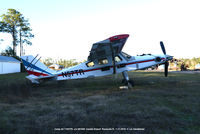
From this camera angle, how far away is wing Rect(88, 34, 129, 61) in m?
6.43

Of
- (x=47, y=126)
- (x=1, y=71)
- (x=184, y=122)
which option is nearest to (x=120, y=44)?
(x=184, y=122)

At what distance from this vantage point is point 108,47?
7547 mm

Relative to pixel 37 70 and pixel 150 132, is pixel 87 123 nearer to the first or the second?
pixel 150 132

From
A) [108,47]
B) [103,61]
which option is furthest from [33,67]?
[108,47]

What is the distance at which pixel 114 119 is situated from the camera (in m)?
3.31

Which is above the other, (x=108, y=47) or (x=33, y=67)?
(x=108, y=47)

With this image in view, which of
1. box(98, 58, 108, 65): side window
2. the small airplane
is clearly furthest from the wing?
box(98, 58, 108, 65): side window

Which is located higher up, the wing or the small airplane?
the wing

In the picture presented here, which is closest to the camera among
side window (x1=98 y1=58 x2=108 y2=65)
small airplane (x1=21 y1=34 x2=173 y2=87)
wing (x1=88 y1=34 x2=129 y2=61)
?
wing (x1=88 y1=34 x2=129 y2=61)

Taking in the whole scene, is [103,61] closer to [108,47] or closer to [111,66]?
[111,66]

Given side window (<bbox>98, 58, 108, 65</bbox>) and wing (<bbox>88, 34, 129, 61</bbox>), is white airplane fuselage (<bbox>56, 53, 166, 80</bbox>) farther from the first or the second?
wing (<bbox>88, 34, 129, 61</bbox>)

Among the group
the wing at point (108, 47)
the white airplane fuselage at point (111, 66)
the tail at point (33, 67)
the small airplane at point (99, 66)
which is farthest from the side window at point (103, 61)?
the tail at point (33, 67)

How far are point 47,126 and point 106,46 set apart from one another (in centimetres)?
550

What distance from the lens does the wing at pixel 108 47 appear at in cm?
643
